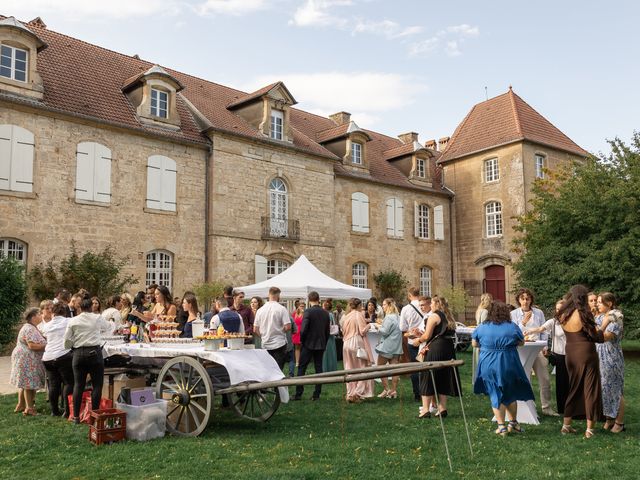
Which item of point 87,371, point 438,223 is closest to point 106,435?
point 87,371

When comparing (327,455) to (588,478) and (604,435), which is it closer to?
(588,478)

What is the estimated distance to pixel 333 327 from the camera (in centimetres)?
1196

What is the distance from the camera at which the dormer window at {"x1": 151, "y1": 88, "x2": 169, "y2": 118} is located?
1894 cm

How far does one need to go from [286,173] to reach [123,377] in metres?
14.0

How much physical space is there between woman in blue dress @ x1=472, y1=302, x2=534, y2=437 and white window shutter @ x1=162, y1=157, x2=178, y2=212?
13565 millimetres

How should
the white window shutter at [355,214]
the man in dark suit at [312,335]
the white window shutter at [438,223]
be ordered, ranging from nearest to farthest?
the man in dark suit at [312,335]
the white window shutter at [355,214]
the white window shutter at [438,223]

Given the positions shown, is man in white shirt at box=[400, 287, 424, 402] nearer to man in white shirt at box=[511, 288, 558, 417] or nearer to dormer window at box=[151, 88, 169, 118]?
man in white shirt at box=[511, 288, 558, 417]

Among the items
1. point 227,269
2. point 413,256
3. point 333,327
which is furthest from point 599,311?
point 413,256

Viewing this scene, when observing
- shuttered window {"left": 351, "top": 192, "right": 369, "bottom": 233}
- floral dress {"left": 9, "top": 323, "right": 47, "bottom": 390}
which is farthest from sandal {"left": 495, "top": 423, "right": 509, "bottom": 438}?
shuttered window {"left": 351, "top": 192, "right": 369, "bottom": 233}

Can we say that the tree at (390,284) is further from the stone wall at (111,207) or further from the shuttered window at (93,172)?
the shuttered window at (93,172)

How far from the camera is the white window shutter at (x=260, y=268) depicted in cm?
1998

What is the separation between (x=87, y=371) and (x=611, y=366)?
589 cm

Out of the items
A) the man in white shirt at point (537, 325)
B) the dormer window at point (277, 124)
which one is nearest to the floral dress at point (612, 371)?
the man in white shirt at point (537, 325)

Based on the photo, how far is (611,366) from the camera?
673 cm
